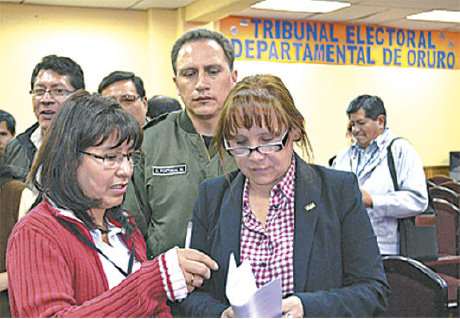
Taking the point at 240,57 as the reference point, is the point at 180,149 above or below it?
below

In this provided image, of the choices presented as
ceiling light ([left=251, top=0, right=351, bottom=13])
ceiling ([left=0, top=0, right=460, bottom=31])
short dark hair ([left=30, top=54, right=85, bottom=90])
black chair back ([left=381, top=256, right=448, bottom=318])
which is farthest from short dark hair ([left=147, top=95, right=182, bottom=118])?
ceiling light ([left=251, top=0, right=351, bottom=13])

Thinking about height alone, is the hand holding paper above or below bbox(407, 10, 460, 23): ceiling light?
below

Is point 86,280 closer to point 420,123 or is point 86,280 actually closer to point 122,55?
point 122,55

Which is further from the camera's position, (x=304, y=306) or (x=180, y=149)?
(x=180, y=149)

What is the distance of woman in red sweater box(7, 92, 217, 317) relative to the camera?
1.24 m

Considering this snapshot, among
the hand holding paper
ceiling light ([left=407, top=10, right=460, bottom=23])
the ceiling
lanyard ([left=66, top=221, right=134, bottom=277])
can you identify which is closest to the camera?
the hand holding paper

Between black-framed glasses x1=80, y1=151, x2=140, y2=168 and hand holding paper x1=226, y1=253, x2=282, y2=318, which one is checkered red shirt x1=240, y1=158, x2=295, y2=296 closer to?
hand holding paper x1=226, y1=253, x2=282, y2=318

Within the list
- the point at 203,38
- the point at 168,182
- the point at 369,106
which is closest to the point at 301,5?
the point at 369,106

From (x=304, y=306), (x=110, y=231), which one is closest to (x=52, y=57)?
(x=110, y=231)

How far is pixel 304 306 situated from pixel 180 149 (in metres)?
0.70

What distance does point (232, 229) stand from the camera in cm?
146

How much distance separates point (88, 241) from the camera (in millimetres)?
1343

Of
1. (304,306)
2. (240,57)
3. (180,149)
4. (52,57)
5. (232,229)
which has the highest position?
(240,57)

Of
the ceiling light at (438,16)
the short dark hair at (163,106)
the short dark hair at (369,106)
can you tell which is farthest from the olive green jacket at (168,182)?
the ceiling light at (438,16)
